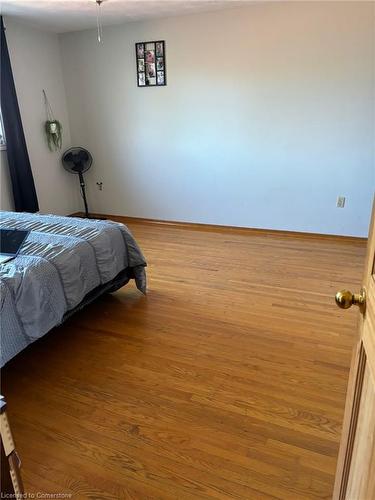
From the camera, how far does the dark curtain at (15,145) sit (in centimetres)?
377

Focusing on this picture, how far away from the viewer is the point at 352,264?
3.31m

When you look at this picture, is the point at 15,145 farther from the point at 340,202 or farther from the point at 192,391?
the point at 340,202

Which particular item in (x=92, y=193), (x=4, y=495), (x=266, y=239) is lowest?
(x=266, y=239)

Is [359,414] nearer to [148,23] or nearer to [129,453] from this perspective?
[129,453]

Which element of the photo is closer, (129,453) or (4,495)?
(4,495)

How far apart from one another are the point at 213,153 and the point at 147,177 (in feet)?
3.07

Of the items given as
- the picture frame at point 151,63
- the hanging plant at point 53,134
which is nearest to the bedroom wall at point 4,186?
the hanging plant at point 53,134

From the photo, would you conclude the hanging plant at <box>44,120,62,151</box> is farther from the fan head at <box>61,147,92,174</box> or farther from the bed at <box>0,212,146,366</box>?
the bed at <box>0,212,146,366</box>

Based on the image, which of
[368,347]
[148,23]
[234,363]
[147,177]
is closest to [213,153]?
[147,177]

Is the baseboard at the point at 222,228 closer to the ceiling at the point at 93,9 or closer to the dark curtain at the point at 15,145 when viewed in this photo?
the dark curtain at the point at 15,145

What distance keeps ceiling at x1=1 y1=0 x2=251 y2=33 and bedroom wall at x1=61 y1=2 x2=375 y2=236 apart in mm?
177

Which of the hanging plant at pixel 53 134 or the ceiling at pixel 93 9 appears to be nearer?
the ceiling at pixel 93 9

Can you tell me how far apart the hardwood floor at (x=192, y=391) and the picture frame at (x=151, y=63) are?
2.40 m

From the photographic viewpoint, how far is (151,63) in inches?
162
